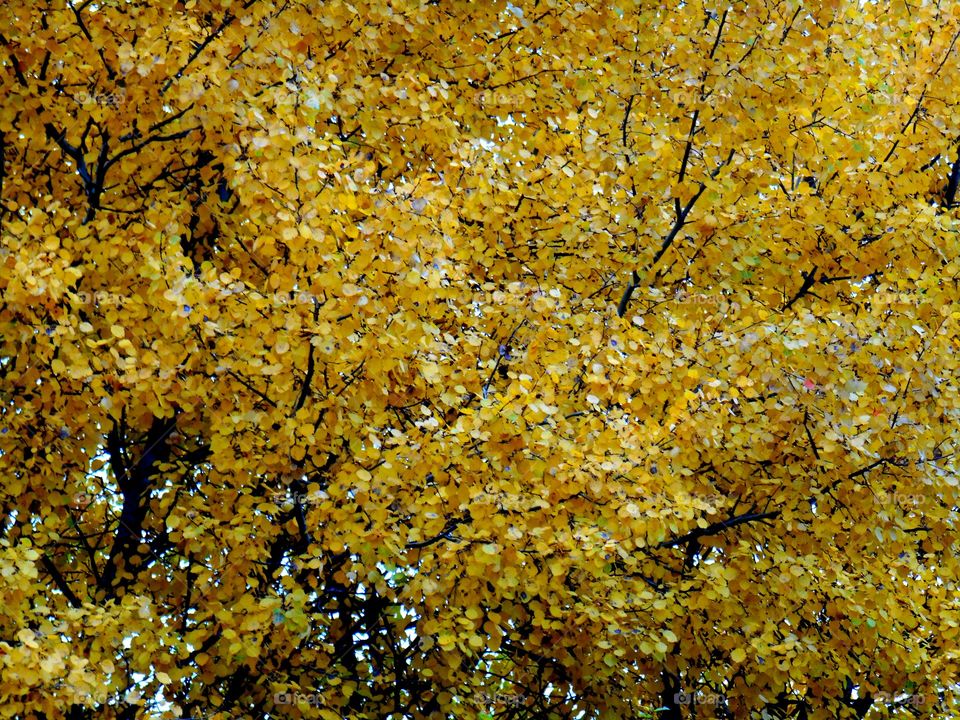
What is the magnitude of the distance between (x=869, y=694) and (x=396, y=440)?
421 cm

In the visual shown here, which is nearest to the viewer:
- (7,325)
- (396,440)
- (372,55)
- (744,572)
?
(396,440)

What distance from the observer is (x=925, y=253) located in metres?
7.82

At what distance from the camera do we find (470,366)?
6.24 meters

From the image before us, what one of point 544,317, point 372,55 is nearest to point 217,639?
point 544,317

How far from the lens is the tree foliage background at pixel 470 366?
5.71 meters

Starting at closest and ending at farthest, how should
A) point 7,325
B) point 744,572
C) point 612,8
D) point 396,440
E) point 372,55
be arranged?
1. point 396,440
2. point 7,325
3. point 744,572
4. point 372,55
5. point 612,8

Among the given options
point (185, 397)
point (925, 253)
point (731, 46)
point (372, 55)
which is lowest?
point (185, 397)

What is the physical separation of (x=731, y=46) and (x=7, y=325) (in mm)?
5117

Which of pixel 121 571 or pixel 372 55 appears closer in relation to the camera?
pixel 121 571

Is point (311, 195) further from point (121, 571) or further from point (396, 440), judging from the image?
point (121, 571)

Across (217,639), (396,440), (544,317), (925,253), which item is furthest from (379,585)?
(925,253)

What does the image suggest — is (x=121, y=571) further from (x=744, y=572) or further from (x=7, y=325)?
(x=744, y=572)

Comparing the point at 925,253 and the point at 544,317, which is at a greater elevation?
the point at 925,253

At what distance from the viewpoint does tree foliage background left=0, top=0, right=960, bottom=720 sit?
5.71m
